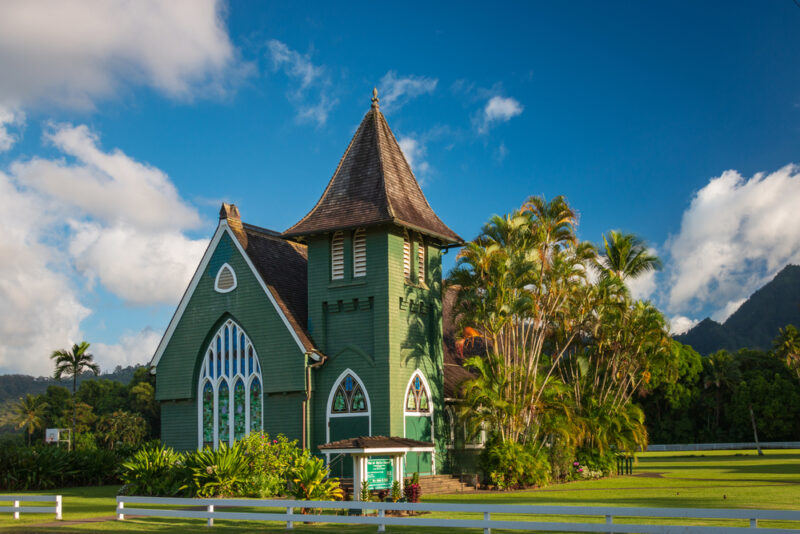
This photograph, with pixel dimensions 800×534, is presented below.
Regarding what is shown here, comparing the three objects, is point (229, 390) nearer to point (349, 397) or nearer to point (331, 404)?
point (331, 404)

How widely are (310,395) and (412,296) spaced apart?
5.46m

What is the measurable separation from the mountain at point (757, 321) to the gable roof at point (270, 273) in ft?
444

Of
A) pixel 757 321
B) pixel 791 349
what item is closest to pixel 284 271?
pixel 791 349

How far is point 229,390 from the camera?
33.6m

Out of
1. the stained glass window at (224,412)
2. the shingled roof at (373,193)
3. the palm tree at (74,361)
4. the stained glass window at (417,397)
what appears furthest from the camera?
the palm tree at (74,361)

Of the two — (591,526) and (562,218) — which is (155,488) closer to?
(591,526)

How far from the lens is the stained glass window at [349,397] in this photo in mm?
30750

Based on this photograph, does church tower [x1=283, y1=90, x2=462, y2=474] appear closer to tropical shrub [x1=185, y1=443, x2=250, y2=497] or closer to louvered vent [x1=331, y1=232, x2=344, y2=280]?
louvered vent [x1=331, y1=232, x2=344, y2=280]

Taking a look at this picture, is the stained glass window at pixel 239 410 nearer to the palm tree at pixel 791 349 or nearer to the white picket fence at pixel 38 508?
the white picket fence at pixel 38 508

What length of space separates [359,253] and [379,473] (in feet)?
33.4

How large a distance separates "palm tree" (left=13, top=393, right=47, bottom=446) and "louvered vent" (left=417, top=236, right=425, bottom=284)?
86470 millimetres

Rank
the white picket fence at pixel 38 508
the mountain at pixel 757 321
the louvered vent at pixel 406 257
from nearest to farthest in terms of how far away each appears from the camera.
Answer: the white picket fence at pixel 38 508 → the louvered vent at pixel 406 257 → the mountain at pixel 757 321

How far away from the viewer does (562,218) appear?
3494cm

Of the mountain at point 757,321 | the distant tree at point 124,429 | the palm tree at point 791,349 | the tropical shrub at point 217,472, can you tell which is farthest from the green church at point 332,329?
the mountain at point 757,321
